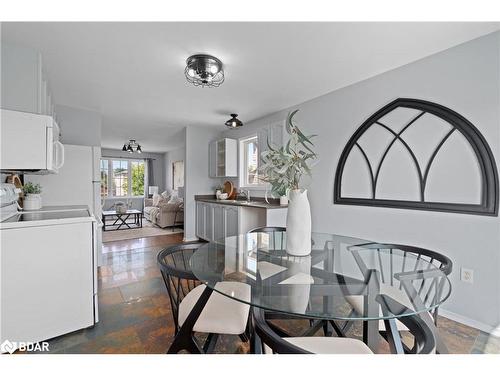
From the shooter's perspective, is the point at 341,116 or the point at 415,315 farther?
the point at 341,116

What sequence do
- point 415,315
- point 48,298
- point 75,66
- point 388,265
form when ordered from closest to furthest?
point 415,315, point 388,265, point 48,298, point 75,66

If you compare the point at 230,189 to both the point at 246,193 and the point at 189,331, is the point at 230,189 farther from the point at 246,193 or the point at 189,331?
the point at 189,331

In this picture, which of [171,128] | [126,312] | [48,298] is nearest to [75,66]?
[48,298]

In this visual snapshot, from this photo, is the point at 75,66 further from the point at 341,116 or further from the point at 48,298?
the point at 341,116

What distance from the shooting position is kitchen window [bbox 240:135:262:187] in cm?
452

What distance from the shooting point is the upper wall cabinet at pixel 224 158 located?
4656 mm

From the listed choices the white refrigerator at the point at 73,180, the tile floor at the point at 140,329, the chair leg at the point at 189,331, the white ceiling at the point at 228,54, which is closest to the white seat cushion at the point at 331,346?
the chair leg at the point at 189,331

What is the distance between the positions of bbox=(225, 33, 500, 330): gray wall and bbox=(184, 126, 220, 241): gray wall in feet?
9.82

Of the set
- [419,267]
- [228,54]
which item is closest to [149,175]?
[228,54]

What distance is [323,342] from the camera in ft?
3.54

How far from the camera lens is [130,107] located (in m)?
3.65

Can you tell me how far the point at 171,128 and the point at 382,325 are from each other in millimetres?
4941
